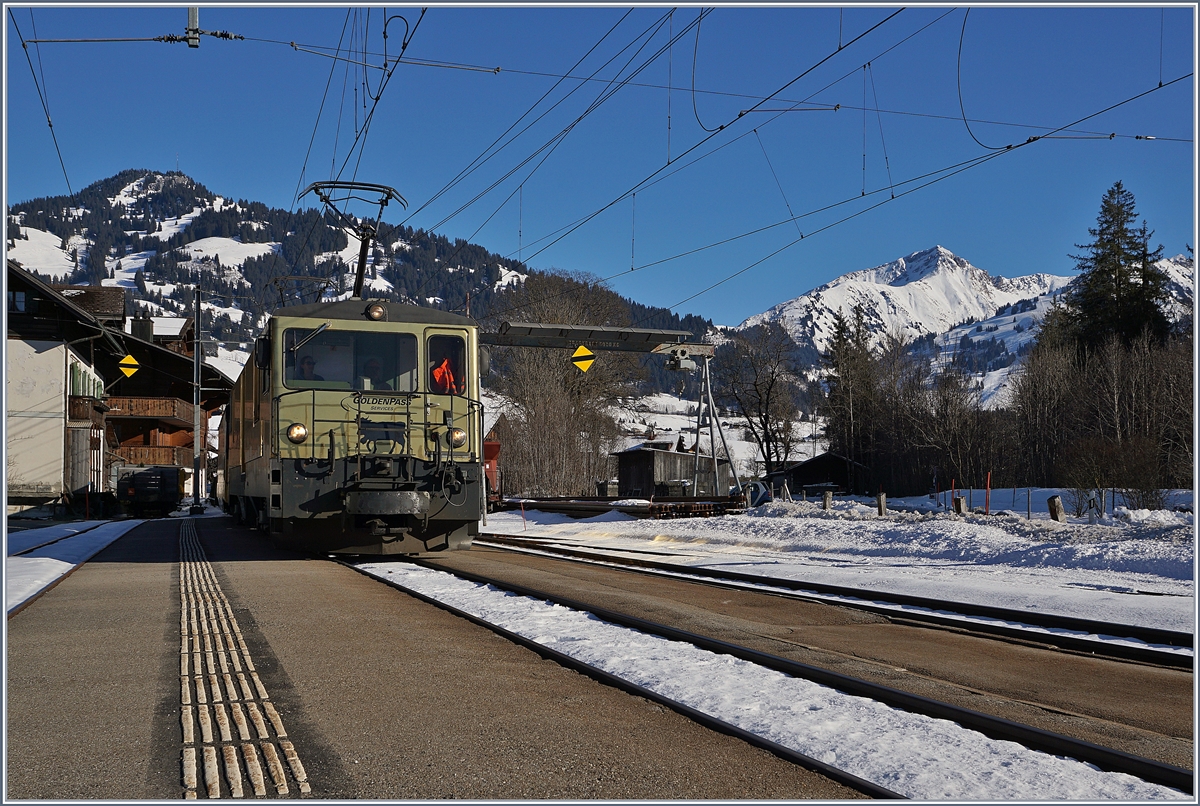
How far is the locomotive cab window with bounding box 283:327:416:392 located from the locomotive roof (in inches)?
10.1

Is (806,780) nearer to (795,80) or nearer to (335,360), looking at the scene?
(335,360)

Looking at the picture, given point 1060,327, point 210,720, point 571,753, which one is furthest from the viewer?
point 1060,327

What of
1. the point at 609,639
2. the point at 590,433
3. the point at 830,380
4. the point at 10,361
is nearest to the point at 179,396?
the point at 10,361

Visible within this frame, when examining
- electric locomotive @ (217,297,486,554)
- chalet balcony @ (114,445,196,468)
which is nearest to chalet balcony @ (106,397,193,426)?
chalet balcony @ (114,445,196,468)

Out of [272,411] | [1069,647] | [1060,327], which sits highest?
[1060,327]

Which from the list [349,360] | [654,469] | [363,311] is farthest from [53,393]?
[654,469]

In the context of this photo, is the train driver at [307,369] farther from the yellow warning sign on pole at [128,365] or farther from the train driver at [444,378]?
the yellow warning sign on pole at [128,365]

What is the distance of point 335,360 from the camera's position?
1341 centimetres

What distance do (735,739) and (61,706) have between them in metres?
3.69

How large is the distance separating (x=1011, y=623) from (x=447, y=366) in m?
8.29

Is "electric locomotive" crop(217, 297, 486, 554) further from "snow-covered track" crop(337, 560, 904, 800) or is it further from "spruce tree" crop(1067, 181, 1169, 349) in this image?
"spruce tree" crop(1067, 181, 1169, 349)

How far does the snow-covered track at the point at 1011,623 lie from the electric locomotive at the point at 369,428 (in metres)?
3.81

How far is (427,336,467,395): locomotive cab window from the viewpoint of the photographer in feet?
45.3

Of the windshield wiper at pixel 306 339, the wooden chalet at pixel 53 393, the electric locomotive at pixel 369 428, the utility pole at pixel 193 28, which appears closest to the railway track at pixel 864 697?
the electric locomotive at pixel 369 428
